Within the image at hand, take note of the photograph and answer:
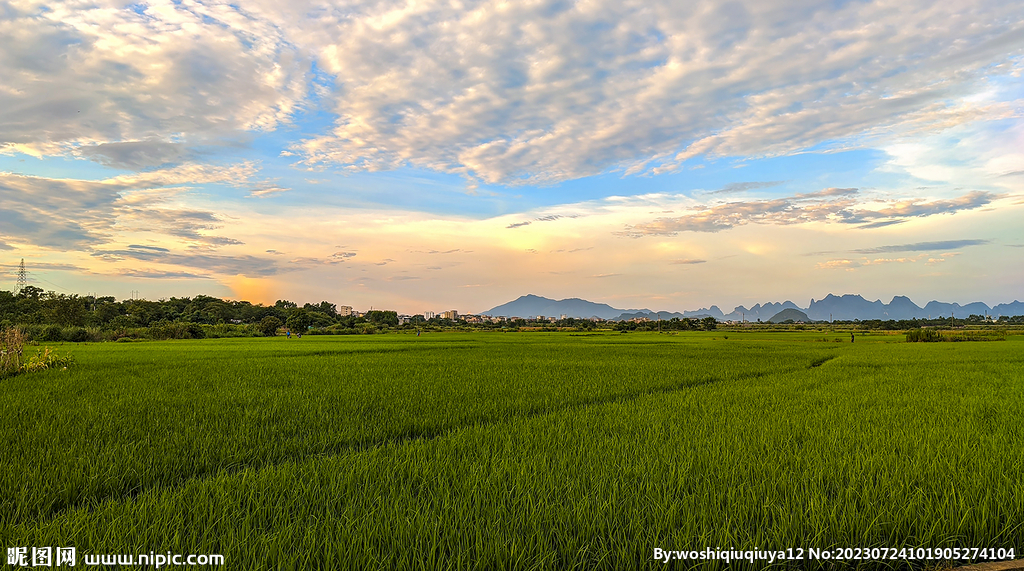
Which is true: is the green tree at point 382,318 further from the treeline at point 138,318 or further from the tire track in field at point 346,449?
the tire track in field at point 346,449

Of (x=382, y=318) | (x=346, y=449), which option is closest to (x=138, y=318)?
(x=382, y=318)

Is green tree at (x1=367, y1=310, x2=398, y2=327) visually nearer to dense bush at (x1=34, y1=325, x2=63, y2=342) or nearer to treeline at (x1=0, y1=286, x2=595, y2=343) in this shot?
treeline at (x1=0, y1=286, x2=595, y2=343)

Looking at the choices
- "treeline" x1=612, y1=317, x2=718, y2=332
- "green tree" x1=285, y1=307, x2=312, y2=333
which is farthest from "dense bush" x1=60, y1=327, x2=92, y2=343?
"treeline" x1=612, y1=317, x2=718, y2=332

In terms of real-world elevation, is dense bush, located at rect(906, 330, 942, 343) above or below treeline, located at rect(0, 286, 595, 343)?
below

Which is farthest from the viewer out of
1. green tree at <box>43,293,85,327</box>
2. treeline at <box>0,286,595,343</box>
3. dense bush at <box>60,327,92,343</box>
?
green tree at <box>43,293,85,327</box>

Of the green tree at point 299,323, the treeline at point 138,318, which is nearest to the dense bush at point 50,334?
the treeline at point 138,318

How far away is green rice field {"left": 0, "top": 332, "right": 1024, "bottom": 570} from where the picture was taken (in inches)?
100.0

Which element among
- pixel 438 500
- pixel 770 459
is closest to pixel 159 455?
pixel 438 500

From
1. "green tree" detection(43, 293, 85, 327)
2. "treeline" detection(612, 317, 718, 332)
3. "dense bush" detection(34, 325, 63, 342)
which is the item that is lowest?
"treeline" detection(612, 317, 718, 332)

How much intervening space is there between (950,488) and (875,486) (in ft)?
1.72

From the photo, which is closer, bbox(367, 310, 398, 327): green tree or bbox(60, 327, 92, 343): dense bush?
bbox(60, 327, 92, 343): dense bush

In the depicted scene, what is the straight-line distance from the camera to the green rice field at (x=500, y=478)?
2.54 metres

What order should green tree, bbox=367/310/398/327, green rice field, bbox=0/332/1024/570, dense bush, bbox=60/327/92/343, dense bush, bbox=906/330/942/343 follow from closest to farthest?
green rice field, bbox=0/332/1024/570 → dense bush, bbox=60/327/92/343 → dense bush, bbox=906/330/942/343 → green tree, bbox=367/310/398/327

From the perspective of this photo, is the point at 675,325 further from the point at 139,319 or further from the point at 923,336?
the point at 139,319
